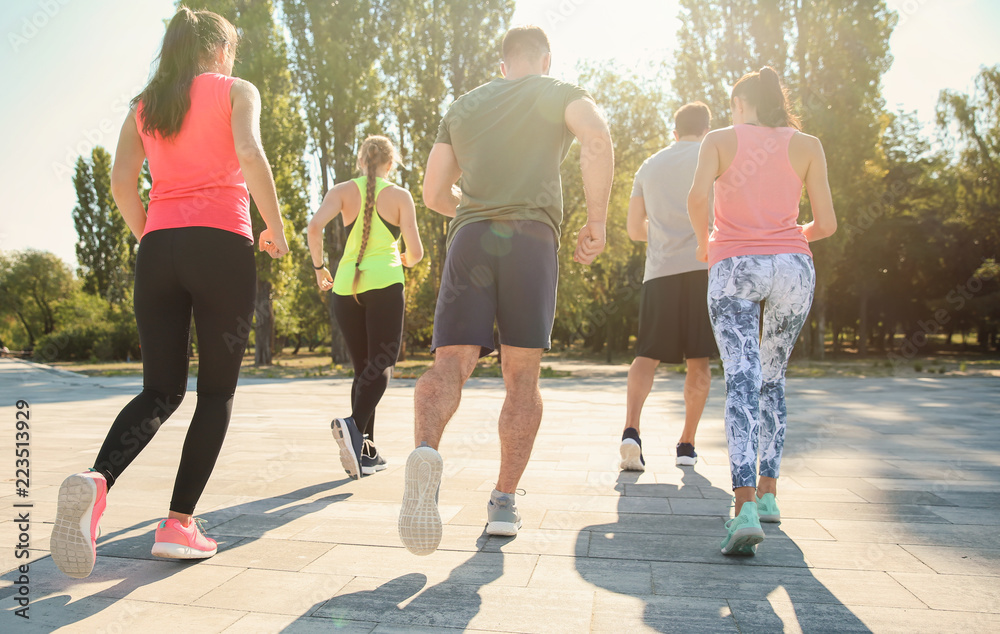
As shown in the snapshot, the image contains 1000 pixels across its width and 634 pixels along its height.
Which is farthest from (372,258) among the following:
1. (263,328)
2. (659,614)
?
(263,328)

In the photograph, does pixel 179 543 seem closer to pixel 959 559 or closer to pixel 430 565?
pixel 430 565

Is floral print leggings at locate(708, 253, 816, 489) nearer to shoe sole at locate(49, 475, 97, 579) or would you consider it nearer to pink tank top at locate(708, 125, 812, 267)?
pink tank top at locate(708, 125, 812, 267)

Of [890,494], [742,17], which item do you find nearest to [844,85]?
[742,17]

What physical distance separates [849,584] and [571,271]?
21.1m

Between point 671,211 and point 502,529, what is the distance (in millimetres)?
2449

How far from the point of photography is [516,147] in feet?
9.05

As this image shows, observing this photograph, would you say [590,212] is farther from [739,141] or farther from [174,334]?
[174,334]

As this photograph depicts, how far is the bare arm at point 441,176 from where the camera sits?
289 centimetres

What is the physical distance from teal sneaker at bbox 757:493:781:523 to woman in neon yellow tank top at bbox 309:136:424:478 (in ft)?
7.13

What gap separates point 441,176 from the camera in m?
2.90

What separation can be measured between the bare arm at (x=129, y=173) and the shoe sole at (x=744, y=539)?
2.47 m

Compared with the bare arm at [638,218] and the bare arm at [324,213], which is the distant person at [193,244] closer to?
the bare arm at [324,213]

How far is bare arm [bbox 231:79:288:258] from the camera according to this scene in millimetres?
2496

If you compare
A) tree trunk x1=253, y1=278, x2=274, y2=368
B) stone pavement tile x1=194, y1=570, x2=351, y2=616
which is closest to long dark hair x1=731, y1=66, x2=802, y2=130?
stone pavement tile x1=194, y1=570, x2=351, y2=616
